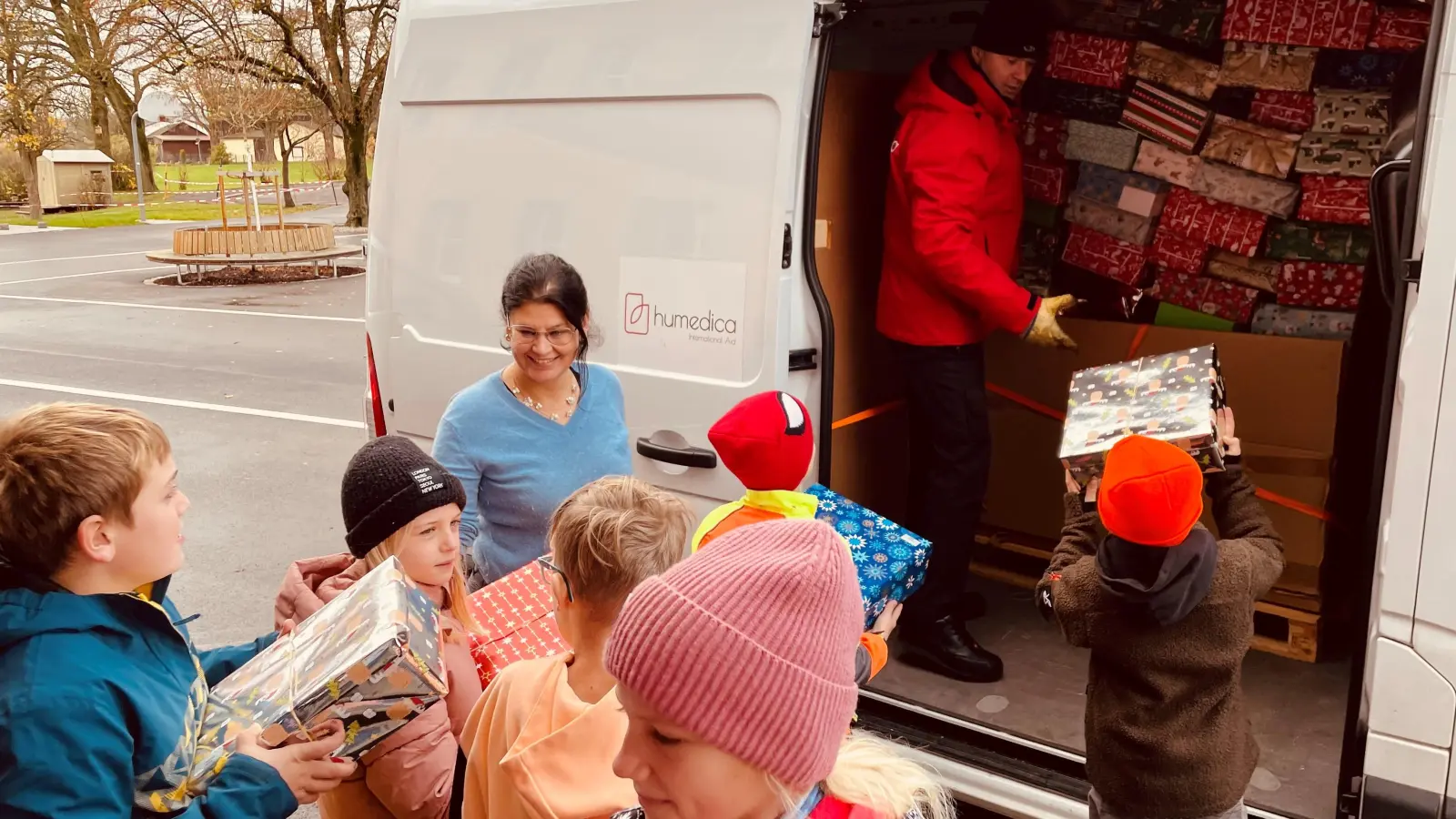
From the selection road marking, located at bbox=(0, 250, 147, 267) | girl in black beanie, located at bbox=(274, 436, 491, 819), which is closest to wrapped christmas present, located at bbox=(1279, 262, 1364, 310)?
girl in black beanie, located at bbox=(274, 436, 491, 819)

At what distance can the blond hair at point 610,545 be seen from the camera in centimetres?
177

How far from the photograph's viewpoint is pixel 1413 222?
200 cm

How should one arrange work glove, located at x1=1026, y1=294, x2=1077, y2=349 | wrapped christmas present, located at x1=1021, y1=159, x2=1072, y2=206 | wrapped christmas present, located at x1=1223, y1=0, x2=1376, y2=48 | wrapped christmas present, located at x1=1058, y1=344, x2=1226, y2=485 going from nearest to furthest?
wrapped christmas present, located at x1=1058, y1=344, x2=1226, y2=485
work glove, located at x1=1026, y1=294, x2=1077, y2=349
wrapped christmas present, located at x1=1223, y1=0, x2=1376, y2=48
wrapped christmas present, located at x1=1021, y1=159, x2=1072, y2=206

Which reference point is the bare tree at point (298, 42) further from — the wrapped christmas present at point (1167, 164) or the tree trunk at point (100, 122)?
the wrapped christmas present at point (1167, 164)

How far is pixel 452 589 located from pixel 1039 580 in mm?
2494

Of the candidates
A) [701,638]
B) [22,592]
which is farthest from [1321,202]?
[22,592]

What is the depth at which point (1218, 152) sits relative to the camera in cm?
423

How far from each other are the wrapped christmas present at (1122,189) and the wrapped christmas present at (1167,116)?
173 millimetres

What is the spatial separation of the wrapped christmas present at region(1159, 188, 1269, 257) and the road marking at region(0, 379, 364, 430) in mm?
6143

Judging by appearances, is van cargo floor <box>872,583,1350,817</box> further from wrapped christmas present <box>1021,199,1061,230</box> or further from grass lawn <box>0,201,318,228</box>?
grass lawn <box>0,201,318,228</box>

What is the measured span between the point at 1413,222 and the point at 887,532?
1166 mm

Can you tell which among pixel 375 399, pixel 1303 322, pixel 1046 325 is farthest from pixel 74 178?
pixel 1303 322

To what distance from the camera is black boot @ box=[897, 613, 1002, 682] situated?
3.54 metres

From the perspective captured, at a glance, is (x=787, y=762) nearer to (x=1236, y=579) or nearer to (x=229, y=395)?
(x=1236, y=579)
